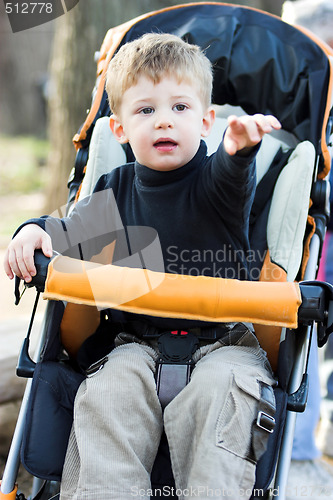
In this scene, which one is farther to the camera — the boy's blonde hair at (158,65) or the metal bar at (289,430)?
the boy's blonde hair at (158,65)

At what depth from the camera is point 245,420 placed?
4.78ft

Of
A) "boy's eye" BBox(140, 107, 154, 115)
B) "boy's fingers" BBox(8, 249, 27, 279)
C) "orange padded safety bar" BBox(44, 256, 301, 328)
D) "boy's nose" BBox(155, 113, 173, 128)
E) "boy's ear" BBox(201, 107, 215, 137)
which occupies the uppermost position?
"boy's eye" BBox(140, 107, 154, 115)

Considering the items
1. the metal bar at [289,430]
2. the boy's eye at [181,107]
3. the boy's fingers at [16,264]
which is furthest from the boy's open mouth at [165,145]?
the metal bar at [289,430]

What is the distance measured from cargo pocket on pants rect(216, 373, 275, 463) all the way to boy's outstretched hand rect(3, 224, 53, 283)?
2.05 ft

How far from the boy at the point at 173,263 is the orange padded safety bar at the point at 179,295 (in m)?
0.15

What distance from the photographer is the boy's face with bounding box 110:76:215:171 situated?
1746 millimetres

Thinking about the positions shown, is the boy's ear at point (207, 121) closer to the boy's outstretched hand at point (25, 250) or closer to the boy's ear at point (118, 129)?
the boy's ear at point (118, 129)

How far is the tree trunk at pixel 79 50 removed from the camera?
13.3 feet

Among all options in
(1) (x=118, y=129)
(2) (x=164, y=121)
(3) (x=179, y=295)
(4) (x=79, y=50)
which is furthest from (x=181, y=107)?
(4) (x=79, y=50)

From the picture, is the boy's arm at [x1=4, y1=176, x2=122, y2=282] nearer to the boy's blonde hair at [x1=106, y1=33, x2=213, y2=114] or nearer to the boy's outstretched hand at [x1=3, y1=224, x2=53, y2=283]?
the boy's outstretched hand at [x1=3, y1=224, x2=53, y2=283]

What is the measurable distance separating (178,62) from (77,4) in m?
2.57

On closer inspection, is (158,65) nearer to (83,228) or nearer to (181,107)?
(181,107)

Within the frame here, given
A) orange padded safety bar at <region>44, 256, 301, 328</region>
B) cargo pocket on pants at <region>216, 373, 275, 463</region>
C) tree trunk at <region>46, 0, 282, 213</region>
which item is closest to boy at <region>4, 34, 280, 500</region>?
cargo pocket on pants at <region>216, 373, 275, 463</region>

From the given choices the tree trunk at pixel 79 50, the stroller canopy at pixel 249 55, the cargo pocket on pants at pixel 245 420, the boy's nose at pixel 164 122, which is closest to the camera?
the cargo pocket on pants at pixel 245 420
